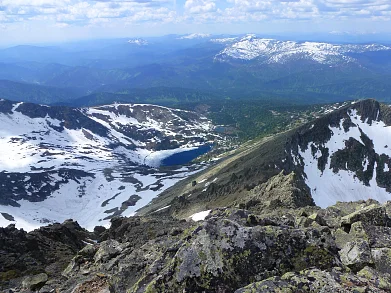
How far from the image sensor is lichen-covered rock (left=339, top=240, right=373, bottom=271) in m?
14.8

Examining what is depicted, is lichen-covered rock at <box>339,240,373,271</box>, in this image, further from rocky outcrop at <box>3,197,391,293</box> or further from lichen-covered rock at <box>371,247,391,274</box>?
lichen-covered rock at <box>371,247,391,274</box>

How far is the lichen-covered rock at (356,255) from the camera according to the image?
582 inches

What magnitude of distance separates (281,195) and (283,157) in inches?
2400

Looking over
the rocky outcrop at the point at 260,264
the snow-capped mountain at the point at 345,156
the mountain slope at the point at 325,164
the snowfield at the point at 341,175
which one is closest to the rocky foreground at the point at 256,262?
the rocky outcrop at the point at 260,264

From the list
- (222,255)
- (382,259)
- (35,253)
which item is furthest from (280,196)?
(222,255)

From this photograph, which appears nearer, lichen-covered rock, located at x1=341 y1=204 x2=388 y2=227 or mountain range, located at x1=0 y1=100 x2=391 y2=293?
mountain range, located at x1=0 y1=100 x2=391 y2=293

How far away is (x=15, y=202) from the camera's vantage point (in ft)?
541

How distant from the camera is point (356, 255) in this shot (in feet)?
50.1

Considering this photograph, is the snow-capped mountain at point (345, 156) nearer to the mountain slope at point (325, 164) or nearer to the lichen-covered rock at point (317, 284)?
the mountain slope at point (325, 164)

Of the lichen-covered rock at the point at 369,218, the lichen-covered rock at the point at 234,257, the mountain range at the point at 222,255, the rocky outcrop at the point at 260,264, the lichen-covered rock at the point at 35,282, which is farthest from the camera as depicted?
the lichen-covered rock at the point at 35,282

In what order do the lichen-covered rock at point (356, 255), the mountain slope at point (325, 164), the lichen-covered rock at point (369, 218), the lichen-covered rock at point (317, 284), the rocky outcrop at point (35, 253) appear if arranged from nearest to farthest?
the lichen-covered rock at point (317, 284) → the lichen-covered rock at point (356, 255) → the lichen-covered rock at point (369, 218) → the rocky outcrop at point (35, 253) → the mountain slope at point (325, 164)

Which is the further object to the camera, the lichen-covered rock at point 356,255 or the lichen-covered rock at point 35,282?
the lichen-covered rock at point 35,282

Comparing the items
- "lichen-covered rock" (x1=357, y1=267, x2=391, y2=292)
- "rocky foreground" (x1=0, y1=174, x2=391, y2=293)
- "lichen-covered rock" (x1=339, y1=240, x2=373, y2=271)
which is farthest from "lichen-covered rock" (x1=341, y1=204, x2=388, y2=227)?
"lichen-covered rock" (x1=357, y1=267, x2=391, y2=292)

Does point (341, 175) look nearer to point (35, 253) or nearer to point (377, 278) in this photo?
point (35, 253)
